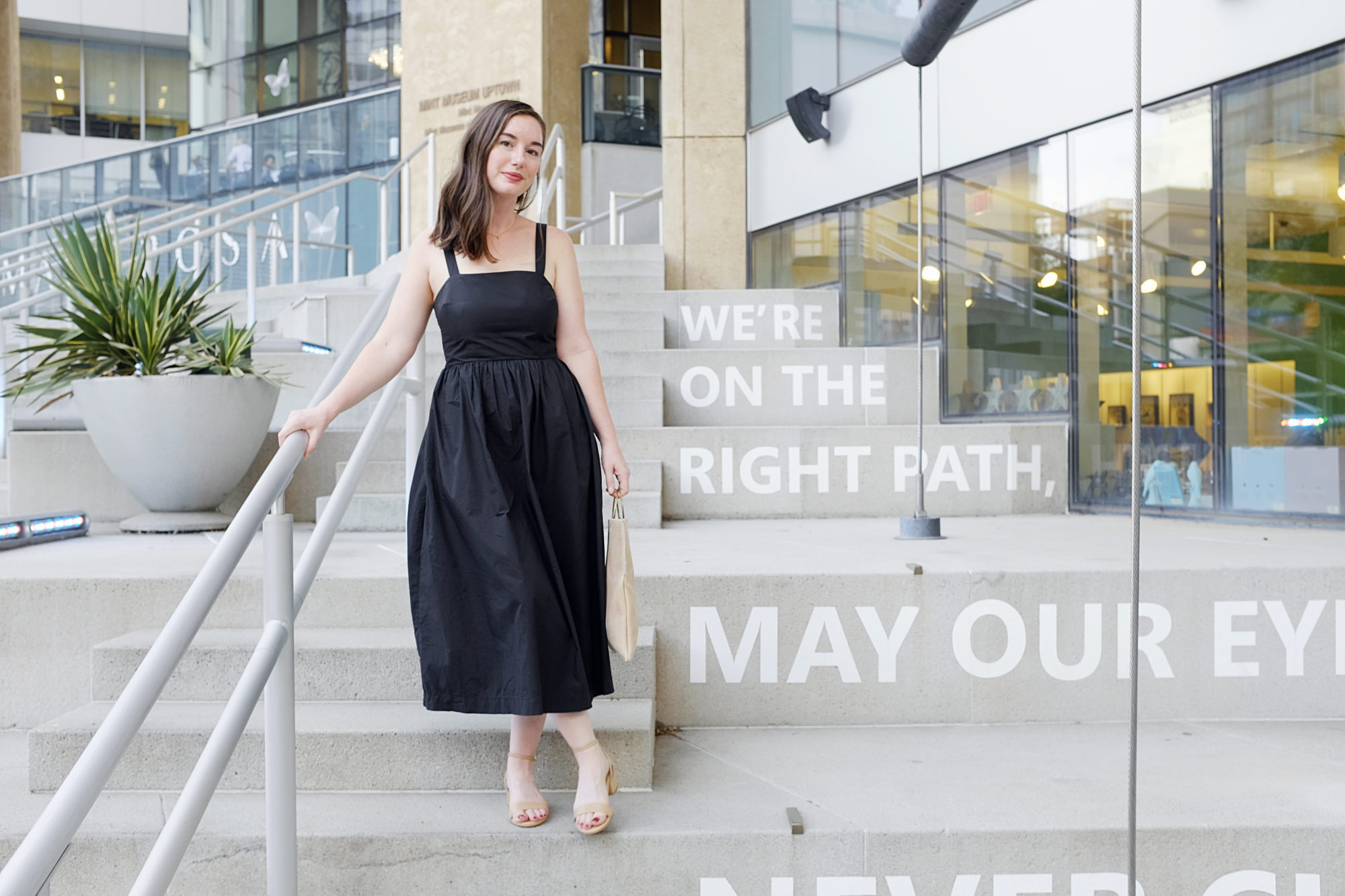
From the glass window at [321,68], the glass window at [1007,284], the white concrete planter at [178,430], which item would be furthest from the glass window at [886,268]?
the glass window at [321,68]

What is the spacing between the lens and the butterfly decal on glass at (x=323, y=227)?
13.5 metres

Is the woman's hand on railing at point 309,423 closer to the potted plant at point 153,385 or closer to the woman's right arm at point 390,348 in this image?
the woman's right arm at point 390,348

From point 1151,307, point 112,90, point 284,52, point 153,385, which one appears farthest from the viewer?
point 112,90

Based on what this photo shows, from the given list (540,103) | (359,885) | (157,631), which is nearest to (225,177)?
(540,103)

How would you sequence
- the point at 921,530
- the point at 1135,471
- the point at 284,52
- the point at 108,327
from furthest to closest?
the point at 284,52 → the point at 108,327 → the point at 921,530 → the point at 1135,471

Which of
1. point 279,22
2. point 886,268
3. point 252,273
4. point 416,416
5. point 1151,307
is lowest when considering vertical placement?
point 416,416

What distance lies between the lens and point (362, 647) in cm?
271

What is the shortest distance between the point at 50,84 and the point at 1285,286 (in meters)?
21.9

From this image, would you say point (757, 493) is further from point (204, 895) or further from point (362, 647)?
point (204, 895)

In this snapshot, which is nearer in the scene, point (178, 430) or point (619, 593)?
point (619, 593)

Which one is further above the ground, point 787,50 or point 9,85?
point 9,85

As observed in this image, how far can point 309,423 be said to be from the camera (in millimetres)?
2076

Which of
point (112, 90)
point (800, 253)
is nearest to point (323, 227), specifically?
point (800, 253)

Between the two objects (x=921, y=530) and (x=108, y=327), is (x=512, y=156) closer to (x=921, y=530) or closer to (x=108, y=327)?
(x=921, y=530)
